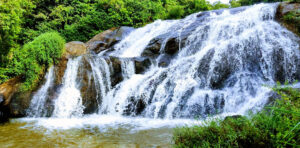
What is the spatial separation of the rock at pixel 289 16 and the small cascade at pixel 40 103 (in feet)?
32.0

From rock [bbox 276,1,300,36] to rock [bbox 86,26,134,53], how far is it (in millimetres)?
8982

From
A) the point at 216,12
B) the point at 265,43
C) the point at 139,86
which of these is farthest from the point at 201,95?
the point at 216,12

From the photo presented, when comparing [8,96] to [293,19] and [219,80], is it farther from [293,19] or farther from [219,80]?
[293,19]

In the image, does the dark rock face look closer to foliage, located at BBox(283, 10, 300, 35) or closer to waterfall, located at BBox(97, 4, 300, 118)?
waterfall, located at BBox(97, 4, 300, 118)

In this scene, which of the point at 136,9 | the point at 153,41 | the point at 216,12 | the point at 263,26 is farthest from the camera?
the point at 136,9

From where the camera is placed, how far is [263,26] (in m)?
8.04

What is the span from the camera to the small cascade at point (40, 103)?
276 inches

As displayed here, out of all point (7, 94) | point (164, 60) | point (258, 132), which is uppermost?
point (164, 60)

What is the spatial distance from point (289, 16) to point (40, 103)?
1032 cm

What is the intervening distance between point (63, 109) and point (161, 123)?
12.6 ft

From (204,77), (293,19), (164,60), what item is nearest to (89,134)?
(204,77)

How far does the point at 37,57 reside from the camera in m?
7.75

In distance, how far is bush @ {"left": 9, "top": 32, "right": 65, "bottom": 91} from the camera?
7.51 m

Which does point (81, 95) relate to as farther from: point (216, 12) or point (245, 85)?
point (216, 12)
